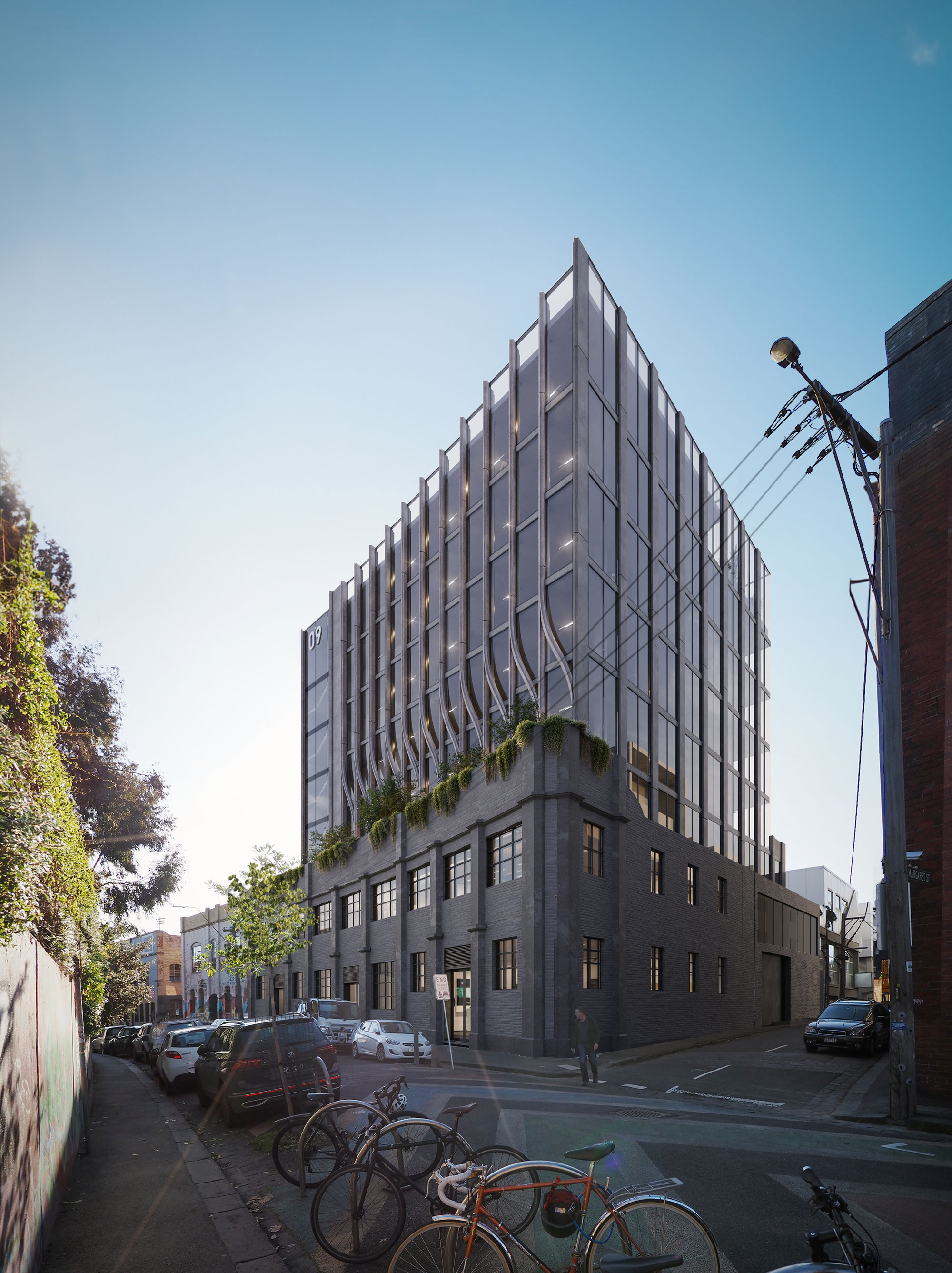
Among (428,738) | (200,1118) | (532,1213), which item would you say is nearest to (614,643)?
(428,738)

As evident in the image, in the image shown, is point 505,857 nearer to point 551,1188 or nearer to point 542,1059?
point 542,1059

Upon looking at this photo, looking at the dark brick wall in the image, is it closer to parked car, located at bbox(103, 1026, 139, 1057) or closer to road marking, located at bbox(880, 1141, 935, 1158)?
parked car, located at bbox(103, 1026, 139, 1057)

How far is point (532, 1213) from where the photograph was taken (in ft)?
19.2

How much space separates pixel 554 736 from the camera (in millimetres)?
29641

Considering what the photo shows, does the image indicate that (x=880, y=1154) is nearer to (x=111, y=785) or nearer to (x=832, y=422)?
(x=832, y=422)

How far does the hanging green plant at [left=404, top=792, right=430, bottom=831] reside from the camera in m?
37.9

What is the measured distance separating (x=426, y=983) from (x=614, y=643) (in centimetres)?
1547

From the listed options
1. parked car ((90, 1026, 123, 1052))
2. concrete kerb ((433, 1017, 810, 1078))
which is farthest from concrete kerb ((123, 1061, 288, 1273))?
parked car ((90, 1026, 123, 1052))

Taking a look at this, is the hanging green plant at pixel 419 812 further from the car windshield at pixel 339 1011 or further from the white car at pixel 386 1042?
the white car at pixel 386 1042

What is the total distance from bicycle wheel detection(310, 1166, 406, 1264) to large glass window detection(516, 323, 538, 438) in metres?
32.5

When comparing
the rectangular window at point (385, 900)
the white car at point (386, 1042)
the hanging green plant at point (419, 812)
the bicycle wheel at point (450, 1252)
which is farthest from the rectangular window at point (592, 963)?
the bicycle wheel at point (450, 1252)

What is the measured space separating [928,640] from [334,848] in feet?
123

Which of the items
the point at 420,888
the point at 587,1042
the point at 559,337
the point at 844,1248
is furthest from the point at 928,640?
the point at 420,888

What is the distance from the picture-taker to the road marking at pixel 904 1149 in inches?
426
